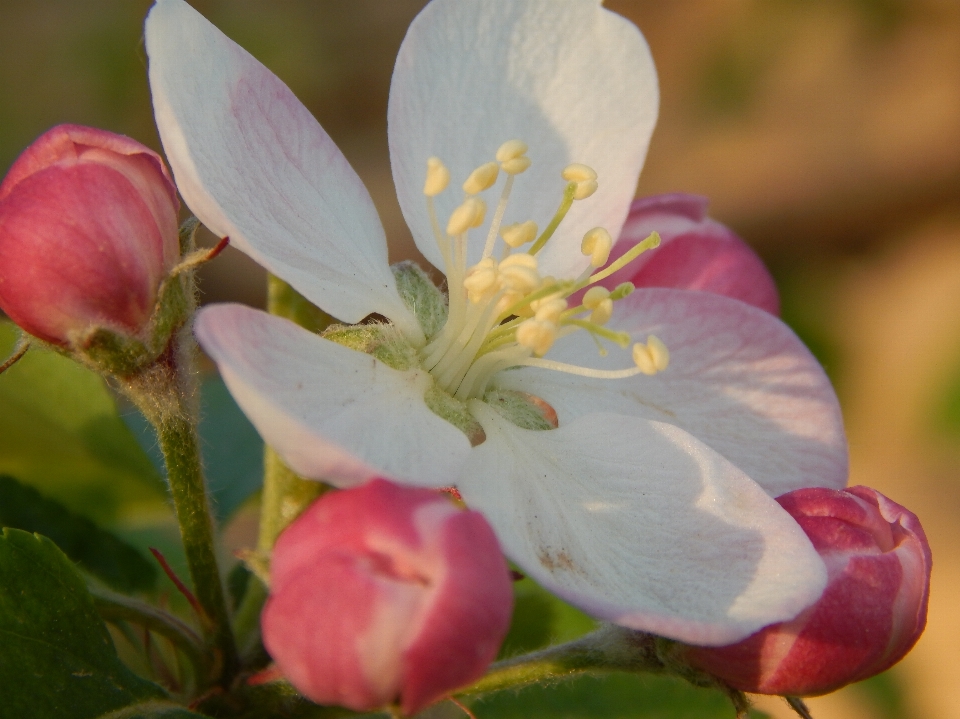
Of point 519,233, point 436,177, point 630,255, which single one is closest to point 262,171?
point 436,177

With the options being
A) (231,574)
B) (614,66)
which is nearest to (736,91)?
(614,66)

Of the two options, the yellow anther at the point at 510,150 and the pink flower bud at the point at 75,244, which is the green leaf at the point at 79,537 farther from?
the yellow anther at the point at 510,150

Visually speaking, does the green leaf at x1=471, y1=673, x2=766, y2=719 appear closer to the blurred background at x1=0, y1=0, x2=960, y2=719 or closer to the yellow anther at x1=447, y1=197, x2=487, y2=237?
the yellow anther at x1=447, y1=197, x2=487, y2=237

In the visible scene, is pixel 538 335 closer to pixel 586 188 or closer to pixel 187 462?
pixel 586 188

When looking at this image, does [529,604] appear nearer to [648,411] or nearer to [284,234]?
[648,411]

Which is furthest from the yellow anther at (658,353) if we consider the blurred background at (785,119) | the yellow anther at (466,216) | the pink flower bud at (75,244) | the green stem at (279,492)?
the blurred background at (785,119)

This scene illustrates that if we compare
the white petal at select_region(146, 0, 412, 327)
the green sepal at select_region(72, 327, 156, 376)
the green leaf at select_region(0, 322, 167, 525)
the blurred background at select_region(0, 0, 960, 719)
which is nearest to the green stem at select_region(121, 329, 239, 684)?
the green sepal at select_region(72, 327, 156, 376)
